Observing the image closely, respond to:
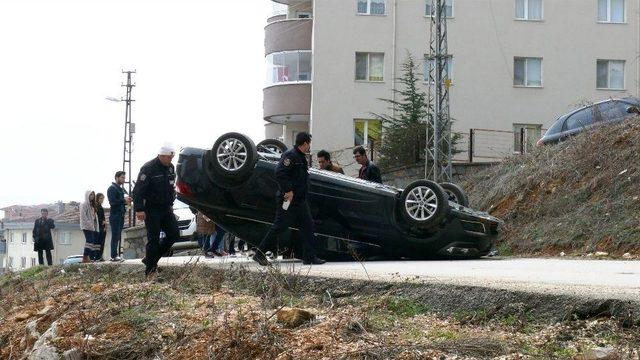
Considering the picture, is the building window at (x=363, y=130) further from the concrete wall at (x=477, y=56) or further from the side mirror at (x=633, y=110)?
the side mirror at (x=633, y=110)

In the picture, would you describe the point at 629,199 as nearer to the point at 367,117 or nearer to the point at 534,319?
the point at 534,319

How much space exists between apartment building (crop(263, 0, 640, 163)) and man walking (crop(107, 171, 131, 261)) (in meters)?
24.9

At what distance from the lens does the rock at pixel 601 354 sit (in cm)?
566

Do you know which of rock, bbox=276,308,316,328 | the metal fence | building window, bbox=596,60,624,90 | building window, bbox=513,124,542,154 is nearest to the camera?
rock, bbox=276,308,316,328

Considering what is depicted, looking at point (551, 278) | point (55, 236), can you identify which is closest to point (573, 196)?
point (551, 278)

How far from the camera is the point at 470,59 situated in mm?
44281

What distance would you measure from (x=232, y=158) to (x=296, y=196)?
4.82 ft

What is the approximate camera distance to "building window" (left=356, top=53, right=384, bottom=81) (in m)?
44.1

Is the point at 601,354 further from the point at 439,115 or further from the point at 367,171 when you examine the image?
the point at 439,115

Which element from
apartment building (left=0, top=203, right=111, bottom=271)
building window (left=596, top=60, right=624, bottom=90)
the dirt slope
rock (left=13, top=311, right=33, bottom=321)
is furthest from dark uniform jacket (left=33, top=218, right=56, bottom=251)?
apartment building (left=0, top=203, right=111, bottom=271)

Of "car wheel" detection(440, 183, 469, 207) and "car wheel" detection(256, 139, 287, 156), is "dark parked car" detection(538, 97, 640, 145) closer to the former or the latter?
"car wheel" detection(440, 183, 469, 207)

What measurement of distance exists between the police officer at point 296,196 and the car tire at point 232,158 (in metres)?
0.95

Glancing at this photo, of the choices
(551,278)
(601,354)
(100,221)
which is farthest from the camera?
(100,221)

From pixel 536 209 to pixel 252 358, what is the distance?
43.7 ft
